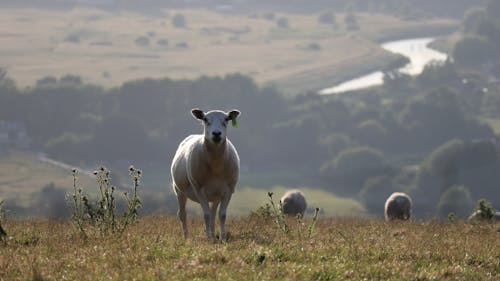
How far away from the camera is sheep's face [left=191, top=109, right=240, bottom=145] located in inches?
535

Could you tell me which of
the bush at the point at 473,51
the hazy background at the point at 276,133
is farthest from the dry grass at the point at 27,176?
the bush at the point at 473,51

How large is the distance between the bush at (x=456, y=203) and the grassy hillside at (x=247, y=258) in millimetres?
70810

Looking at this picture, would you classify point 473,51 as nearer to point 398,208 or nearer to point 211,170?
point 398,208

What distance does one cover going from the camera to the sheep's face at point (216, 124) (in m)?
13.6

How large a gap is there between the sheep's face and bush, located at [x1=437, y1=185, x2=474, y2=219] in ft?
228

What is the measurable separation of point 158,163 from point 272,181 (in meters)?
19.4

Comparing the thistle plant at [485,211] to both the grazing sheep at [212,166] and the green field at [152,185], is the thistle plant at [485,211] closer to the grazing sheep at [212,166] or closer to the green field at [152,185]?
the grazing sheep at [212,166]

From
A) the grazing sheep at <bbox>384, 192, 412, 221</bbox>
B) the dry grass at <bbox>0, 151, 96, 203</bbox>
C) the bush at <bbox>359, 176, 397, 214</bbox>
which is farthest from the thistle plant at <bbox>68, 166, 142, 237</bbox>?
the bush at <bbox>359, 176, 397, 214</bbox>

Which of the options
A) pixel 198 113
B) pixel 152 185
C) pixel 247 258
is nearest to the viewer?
pixel 247 258

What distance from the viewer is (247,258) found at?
34.0ft

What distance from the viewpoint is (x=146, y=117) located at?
461 feet

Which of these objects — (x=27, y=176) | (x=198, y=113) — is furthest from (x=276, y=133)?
(x=198, y=113)

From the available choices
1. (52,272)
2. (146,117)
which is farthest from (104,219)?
(146,117)

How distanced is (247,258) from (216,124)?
A: 3793 millimetres
